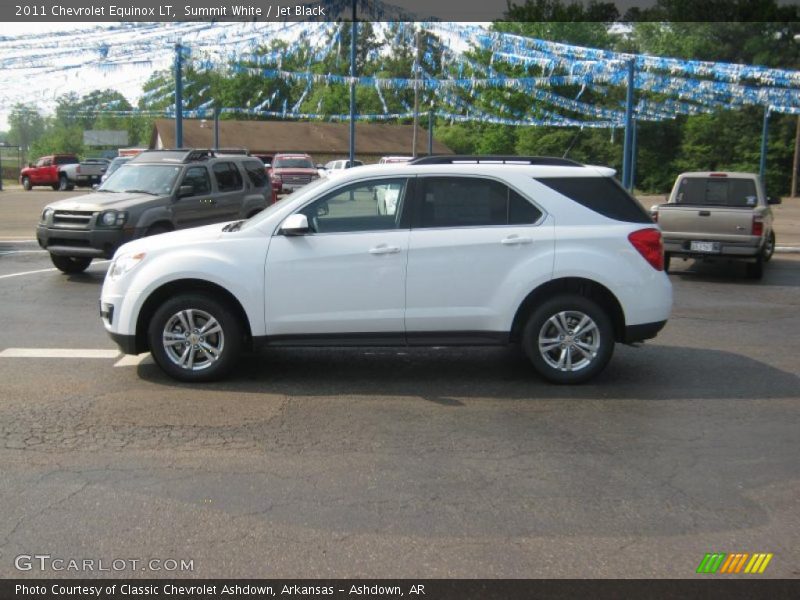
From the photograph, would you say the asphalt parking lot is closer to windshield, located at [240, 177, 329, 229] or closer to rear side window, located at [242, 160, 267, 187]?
windshield, located at [240, 177, 329, 229]

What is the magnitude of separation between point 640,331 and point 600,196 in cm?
120

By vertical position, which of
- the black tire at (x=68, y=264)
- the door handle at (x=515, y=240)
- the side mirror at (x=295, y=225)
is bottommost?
the black tire at (x=68, y=264)

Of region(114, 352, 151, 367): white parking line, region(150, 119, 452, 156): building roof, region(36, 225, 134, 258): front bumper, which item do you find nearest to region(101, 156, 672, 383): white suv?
region(114, 352, 151, 367): white parking line

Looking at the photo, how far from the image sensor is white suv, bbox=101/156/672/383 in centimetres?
705

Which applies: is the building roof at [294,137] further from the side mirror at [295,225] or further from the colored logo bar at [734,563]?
the colored logo bar at [734,563]

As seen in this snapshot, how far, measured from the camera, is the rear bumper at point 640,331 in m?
7.23

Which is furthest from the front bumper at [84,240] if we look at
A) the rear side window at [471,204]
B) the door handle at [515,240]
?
the door handle at [515,240]

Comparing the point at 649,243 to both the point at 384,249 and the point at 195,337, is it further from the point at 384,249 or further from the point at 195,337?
the point at 195,337

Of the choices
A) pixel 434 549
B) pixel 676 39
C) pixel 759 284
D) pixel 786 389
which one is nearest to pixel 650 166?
pixel 676 39

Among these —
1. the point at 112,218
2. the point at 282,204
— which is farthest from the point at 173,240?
the point at 112,218

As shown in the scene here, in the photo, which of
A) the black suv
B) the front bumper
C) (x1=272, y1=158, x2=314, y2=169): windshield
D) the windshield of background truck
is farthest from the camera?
(x1=272, y1=158, x2=314, y2=169): windshield

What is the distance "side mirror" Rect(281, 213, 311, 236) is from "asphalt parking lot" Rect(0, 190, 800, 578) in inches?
50.6

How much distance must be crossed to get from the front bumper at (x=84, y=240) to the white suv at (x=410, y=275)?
6011 millimetres

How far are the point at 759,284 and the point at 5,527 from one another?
12690mm
